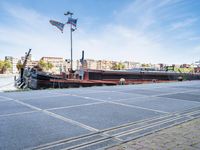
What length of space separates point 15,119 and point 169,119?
452cm

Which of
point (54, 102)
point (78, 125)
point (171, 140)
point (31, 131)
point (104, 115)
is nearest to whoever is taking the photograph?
point (171, 140)

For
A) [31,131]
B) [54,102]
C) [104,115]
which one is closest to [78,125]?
[31,131]

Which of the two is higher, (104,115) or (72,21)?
(72,21)

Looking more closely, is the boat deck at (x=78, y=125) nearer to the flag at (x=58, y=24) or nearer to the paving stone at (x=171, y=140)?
the paving stone at (x=171, y=140)

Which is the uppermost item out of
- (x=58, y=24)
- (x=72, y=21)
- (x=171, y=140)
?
(x=72, y=21)

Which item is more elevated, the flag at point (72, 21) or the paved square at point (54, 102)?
the flag at point (72, 21)

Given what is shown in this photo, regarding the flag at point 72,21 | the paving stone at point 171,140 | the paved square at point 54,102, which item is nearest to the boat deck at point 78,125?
the paving stone at point 171,140

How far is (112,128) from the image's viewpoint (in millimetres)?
5320

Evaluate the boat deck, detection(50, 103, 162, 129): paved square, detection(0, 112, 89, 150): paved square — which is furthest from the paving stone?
detection(0, 112, 89, 150): paved square

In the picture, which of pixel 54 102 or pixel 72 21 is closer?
pixel 54 102

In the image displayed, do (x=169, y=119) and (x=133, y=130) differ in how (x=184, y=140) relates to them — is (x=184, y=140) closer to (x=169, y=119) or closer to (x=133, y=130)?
(x=133, y=130)

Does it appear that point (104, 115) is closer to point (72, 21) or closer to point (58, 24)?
point (72, 21)

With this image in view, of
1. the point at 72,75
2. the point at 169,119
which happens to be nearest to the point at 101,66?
the point at 72,75

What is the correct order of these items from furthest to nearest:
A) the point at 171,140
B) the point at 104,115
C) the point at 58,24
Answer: the point at 58,24
the point at 104,115
the point at 171,140
